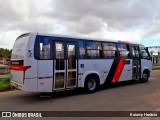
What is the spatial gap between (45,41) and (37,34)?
1.44 feet

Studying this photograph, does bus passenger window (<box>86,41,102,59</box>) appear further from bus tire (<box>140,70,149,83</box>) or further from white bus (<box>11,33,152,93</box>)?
bus tire (<box>140,70,149,83</box>)

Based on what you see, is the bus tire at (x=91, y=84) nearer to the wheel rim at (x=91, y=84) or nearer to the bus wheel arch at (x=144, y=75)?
the wheel rim at (x=91, y=84)

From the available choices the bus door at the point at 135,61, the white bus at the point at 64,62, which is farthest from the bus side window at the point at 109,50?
the bus door at the point at 135,61

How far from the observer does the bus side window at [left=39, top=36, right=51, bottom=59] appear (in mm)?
9617

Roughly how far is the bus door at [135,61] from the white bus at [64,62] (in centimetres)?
71

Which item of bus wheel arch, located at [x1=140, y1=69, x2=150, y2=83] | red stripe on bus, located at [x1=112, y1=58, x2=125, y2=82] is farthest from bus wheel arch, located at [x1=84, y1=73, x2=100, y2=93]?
bus wheel arch, located at [x1=140, y1=69, x2=150, y2=83]

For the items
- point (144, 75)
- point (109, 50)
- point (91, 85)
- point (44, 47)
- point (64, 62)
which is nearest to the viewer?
point (44, 47)

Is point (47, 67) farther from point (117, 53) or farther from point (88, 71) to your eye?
point (117, 53)

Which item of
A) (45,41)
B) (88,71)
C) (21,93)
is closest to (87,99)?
(88,71)

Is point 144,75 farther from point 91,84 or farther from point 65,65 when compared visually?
point 65,65

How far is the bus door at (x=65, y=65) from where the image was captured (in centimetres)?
1006

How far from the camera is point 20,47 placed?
998cm

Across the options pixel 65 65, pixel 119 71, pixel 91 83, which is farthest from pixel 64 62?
pixel 119 71

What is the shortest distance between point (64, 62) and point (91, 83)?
2.15m
